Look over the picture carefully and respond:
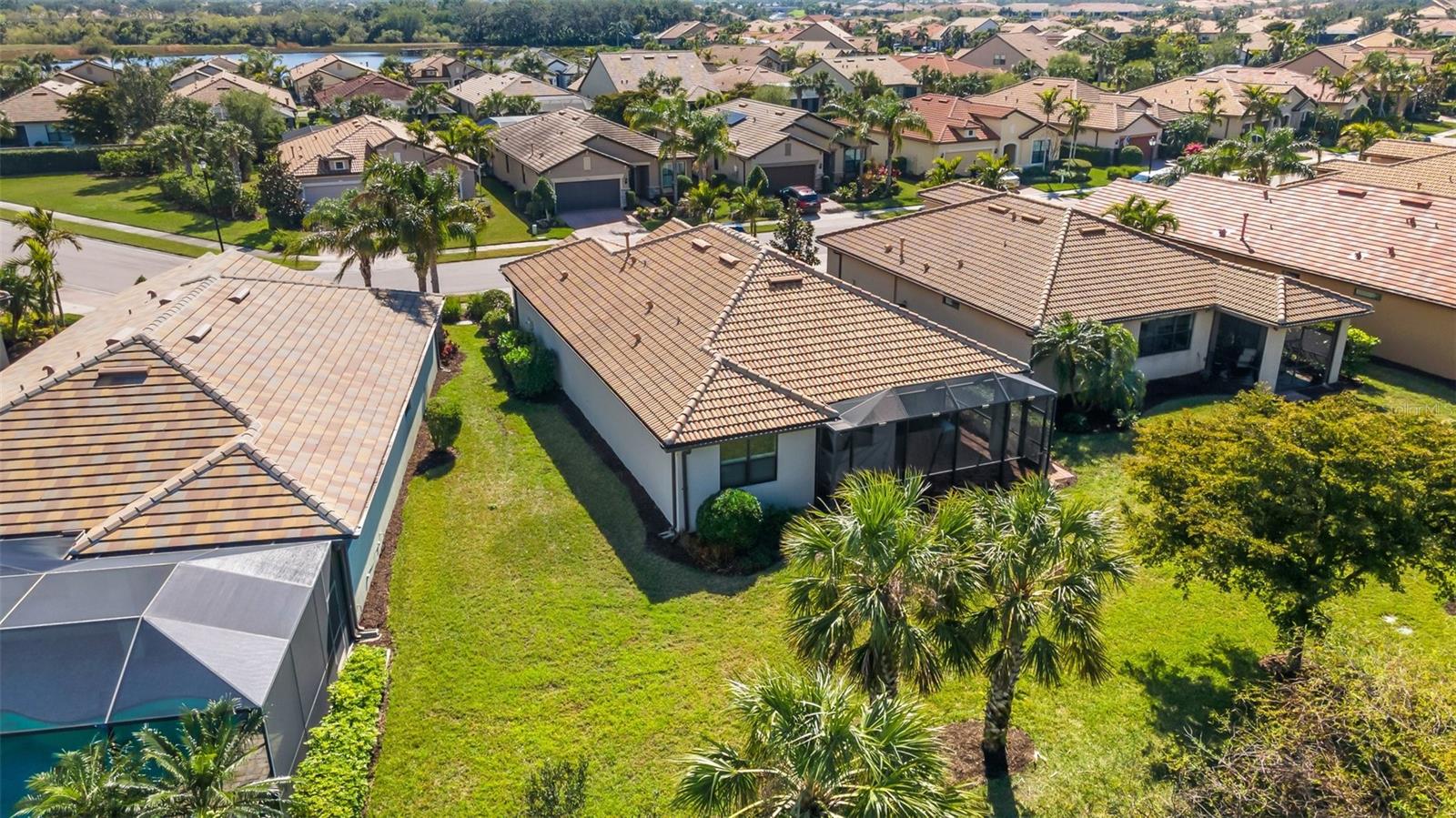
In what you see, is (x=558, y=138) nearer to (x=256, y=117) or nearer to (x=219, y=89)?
(x=256, y=117)

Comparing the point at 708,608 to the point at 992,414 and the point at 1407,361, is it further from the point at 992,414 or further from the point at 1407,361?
the point at 1407,361

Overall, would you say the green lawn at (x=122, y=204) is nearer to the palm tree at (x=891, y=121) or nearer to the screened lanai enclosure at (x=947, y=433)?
the palm tree at (x=891, y=121)

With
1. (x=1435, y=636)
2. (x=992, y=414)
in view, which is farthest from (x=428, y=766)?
(x=1435, y=636)

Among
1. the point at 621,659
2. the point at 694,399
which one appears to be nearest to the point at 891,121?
the point at 694,399

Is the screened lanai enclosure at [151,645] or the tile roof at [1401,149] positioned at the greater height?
the tile roof at [1401,149]

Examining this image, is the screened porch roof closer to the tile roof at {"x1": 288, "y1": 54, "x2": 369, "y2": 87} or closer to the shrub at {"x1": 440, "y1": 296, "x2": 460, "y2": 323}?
the shrub at {"x1": 440, "y1": 296, "x2": 460, "y2": 323}

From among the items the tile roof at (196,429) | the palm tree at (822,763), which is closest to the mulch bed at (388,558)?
the tile roof at (196,429)
